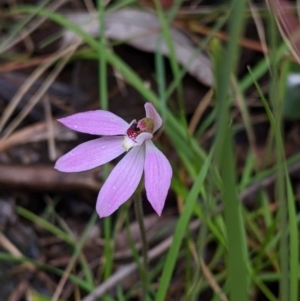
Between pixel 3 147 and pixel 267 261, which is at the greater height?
pixel 3 147

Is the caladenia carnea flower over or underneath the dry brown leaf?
underneath

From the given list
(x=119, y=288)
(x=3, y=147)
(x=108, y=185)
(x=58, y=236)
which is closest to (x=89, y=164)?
(x=108, y=185)

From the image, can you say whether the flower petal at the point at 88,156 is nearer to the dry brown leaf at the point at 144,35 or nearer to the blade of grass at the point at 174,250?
the blade of grass at the point at 174,250

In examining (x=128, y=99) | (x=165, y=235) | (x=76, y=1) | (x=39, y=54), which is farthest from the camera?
(x=76, y=1)

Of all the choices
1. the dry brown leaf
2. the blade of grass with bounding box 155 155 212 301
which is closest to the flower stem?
the blade of grass with bounding box 155 155 212 301

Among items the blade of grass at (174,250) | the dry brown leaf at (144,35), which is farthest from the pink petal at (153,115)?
the dry brown leaf at (144,35)

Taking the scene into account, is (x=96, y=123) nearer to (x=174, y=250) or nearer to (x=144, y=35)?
(x=174, y=250)

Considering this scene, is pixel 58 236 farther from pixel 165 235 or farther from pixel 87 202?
pixel 165 235

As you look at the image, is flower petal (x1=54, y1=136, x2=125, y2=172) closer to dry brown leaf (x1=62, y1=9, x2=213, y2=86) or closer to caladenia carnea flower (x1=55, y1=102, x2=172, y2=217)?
caladenia carnea flower (x1=55, y1=102, x2=172, y2=217)

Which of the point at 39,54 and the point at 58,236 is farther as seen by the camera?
the point at 39,54
